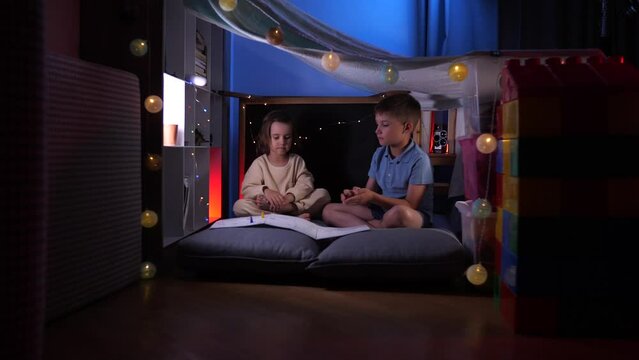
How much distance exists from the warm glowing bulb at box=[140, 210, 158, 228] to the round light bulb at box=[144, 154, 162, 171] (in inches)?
5.9

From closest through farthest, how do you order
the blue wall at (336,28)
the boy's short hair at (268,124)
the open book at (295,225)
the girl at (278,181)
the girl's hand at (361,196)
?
1. the open book at (295,225)
2. the girl's hand at (361,196)
3. the girl at (278,181)
4. the boy's short hair at (268,124)
5. the blue wall at (336,28)

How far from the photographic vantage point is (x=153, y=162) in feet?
6.59

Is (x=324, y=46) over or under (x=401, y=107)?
over

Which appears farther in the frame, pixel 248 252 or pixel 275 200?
pixel 275 200

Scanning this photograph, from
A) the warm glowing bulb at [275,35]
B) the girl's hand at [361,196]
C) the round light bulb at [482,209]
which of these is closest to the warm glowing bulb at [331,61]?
the warm glowing bulb at [275,35]

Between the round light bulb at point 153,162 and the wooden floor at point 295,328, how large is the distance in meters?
0.40

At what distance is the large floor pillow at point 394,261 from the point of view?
1867 millimetres

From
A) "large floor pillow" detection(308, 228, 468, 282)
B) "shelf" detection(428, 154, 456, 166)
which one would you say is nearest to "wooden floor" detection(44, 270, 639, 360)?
"large floor pillow" detection(308, 228, 468, 282)

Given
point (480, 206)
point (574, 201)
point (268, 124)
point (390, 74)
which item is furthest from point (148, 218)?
point (574, 201)

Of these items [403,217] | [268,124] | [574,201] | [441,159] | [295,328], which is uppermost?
[268,124]

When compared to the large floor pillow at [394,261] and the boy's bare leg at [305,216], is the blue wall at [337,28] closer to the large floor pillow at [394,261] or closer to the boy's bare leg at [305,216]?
the boy's bare leg at [305,216]

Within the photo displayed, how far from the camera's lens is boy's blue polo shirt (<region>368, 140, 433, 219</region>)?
230 cm

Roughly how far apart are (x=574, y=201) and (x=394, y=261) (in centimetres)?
62

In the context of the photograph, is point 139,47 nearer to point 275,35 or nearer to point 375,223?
point 275,35
